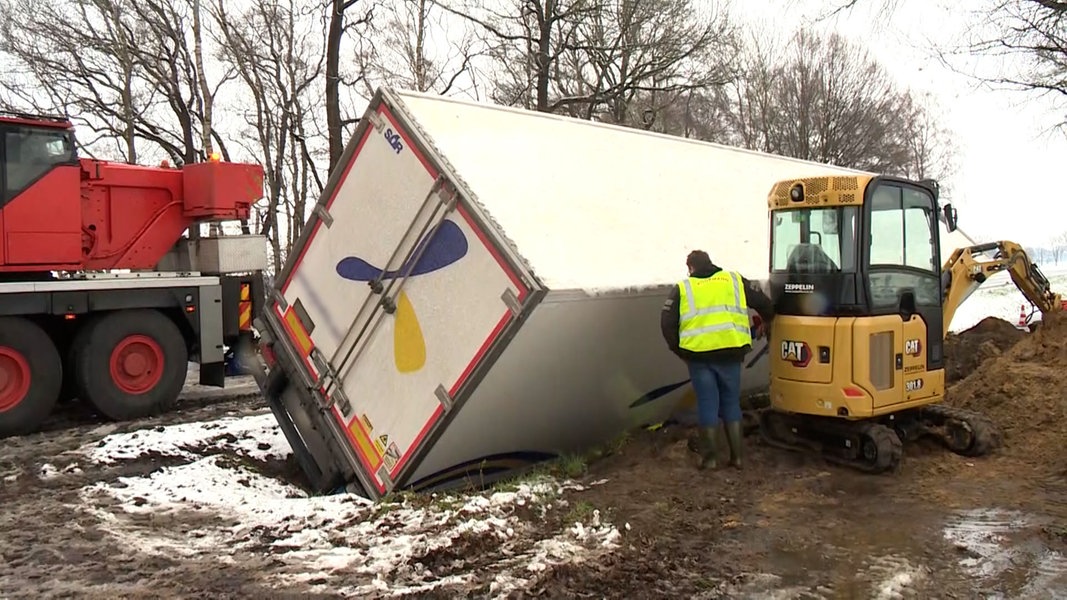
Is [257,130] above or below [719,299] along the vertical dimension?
above

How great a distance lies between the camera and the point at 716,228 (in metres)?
6.83

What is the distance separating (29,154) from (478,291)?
6.12 metres

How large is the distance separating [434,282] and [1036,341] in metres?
5.77

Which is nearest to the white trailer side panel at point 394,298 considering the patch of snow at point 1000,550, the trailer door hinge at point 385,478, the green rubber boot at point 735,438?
the trailer door hinge at point 385,478

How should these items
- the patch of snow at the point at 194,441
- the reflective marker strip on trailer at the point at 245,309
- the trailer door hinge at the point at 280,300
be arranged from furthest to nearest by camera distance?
the reflective marker strip on trailer at the point at 245,309
the patch of snow at the point at 194,441
the trailer door hinge at the point at 280,300

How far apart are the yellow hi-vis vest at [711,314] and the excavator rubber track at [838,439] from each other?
982 mm

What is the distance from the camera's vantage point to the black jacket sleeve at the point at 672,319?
18.3 ft

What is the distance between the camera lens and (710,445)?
5793mm

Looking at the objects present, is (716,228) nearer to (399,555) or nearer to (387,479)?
(387,479)

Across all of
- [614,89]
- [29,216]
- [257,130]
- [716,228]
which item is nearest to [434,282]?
[716,228]

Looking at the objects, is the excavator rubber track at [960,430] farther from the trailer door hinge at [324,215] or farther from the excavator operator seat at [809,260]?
the trailer door hinge at [324,215]

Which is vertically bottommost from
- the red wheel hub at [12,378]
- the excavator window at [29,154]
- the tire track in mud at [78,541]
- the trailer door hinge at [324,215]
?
the tire track in mud at [78,541]

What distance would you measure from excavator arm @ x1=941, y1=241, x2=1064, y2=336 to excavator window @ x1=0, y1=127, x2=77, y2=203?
877cm

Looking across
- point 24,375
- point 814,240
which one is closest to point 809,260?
point 814,240
